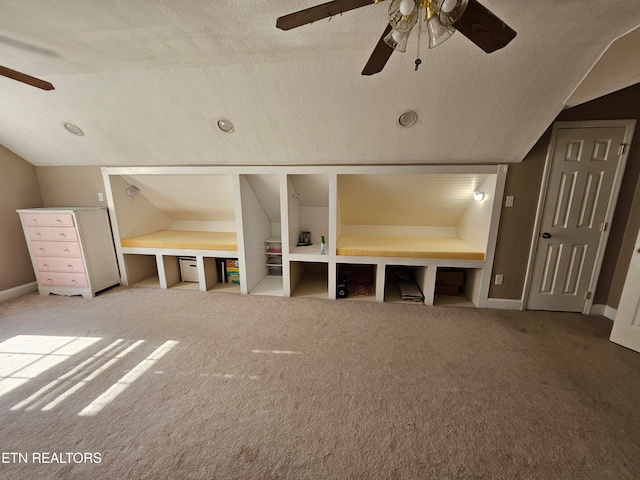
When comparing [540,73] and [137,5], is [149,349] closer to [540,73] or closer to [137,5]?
[137,5]

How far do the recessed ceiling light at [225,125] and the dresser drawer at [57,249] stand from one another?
2198 mm

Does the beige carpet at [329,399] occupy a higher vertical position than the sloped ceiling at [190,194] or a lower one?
lower

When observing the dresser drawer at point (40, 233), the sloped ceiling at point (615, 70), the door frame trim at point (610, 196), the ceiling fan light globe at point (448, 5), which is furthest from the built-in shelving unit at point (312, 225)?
the ceiling fan light globe at point (448, 5)

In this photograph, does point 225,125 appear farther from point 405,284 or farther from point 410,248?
point 405,284

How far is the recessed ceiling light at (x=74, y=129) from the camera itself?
256 cm

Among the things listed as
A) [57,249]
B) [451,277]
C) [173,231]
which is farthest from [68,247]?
[451,277]

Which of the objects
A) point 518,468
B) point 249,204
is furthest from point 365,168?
point 518,468

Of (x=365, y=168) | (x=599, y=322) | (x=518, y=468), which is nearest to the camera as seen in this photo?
(x=518, y=468)

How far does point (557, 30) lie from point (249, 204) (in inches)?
112

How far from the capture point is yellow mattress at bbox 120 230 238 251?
306 centimetres

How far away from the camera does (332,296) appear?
2.95m

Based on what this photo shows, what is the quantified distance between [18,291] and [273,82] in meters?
3.91

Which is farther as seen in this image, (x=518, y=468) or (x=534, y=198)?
(x=534, y=198)

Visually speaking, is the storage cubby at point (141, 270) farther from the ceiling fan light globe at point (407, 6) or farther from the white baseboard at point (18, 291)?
the ceiling fan light globe at point (407, 6)
